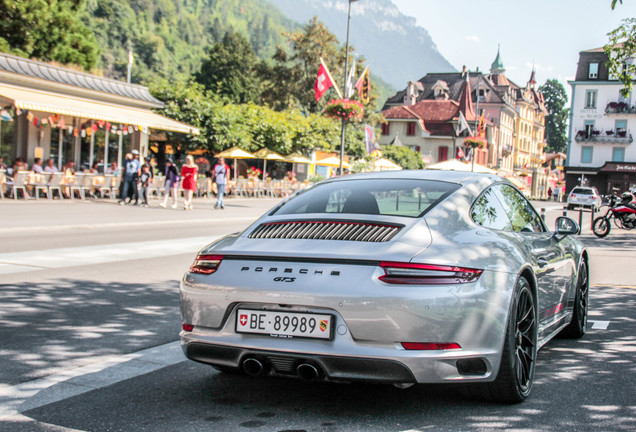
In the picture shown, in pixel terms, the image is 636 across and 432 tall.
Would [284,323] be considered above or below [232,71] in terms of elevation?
below

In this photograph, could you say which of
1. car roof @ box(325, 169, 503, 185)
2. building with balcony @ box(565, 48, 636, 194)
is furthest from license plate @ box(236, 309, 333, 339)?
building with balcony @ box(565, 48, 636, 194)

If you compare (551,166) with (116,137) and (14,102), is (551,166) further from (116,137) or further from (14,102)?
(14,102)

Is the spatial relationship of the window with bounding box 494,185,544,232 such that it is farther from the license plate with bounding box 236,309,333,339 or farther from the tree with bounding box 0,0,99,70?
the tree with bounding box 0,0,99,70

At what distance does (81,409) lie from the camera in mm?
3902

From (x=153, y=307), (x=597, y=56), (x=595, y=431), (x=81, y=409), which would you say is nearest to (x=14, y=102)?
(x=153, y=307)

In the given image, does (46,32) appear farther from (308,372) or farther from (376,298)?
(376,298)

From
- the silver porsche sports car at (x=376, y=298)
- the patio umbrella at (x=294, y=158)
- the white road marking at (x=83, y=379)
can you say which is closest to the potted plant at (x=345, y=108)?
the patio umbrella at (x=294, y=158)

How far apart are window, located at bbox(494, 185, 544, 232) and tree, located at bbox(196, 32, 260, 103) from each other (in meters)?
90.4

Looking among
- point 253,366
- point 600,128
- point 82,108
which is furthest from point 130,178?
point 600,128

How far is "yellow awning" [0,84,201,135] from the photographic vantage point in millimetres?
23781

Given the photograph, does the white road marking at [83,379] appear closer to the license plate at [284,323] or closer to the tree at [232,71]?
the license plate at [284,323]

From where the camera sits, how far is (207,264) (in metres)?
4.10

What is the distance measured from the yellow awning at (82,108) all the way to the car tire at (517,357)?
21.7 m

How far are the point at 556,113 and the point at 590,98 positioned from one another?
5750cm
